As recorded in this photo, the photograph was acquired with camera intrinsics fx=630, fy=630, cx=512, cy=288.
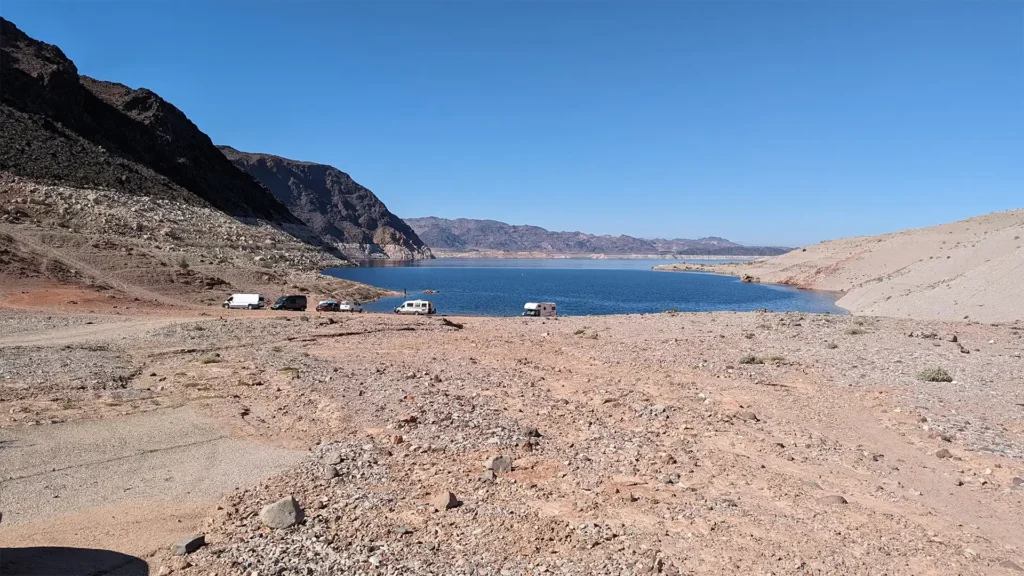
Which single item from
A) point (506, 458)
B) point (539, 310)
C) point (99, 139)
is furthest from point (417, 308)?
point (99, 139)

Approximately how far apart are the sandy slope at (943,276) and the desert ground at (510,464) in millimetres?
26299

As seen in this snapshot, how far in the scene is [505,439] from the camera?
11.4 m

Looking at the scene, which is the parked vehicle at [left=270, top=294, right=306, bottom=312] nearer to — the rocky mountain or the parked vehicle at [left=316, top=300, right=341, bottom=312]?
the parked vehicle at [left=316, top=300, right=341, bottom=312]

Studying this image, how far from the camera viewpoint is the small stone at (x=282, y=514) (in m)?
7.68

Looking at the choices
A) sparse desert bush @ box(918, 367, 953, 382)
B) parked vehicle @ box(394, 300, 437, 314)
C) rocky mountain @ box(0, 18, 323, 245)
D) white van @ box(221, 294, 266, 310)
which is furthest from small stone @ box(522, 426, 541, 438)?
rocky mountain @ box(0, 18, 323, 245)

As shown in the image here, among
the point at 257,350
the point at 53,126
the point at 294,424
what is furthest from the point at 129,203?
the point at 294,424

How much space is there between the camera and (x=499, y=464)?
9.80 m

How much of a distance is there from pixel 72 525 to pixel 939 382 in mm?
19865

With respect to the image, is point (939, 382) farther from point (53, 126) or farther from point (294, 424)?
point (53, 126)

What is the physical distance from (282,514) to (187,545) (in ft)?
3.50

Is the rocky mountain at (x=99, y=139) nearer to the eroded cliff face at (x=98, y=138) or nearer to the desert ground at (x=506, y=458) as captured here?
the eroded cliff face at (x=98, y=138)

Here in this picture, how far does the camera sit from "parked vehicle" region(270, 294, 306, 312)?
48.8 meters

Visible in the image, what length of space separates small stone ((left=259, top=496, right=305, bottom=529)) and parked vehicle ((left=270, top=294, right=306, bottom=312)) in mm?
43346

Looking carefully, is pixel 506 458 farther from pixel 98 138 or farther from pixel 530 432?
pixel 98 138
